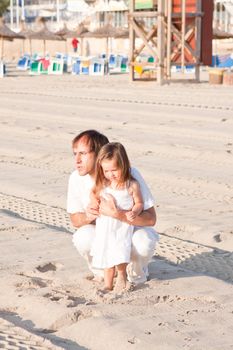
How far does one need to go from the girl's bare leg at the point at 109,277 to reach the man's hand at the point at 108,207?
283 millimetres

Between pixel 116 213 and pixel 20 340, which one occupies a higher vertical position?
pixel 116 213

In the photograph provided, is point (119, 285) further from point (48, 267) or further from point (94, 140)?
point (94, 140)

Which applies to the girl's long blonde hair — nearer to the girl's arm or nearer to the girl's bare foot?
the girl's arm

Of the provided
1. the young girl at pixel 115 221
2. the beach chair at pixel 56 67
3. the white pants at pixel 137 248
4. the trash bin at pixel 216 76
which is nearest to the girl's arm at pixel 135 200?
the young girl at pixel 115 221

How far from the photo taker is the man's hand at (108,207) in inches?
157

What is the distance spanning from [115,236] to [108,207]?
150 mm

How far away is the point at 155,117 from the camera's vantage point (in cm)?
1282

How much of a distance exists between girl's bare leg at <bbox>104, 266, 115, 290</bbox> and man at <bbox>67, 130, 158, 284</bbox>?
107 millimetres

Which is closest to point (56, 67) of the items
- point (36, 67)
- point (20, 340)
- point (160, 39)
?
point (36, 67)

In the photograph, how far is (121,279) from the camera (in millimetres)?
4094

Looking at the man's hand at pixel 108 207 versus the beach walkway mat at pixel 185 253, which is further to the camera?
the beach walkway mat at pixel 185 253

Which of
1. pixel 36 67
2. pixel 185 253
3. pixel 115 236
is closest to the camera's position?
pixel 115 236

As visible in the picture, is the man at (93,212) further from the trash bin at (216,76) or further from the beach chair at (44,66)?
the beach chair at (44,66)

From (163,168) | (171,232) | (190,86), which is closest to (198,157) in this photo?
(163,168)
